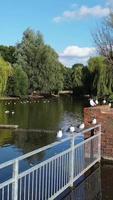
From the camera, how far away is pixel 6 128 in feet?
94.0

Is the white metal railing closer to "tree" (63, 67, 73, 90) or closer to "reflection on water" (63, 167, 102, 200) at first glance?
"reflection on water" (63, 167, 102, 200)

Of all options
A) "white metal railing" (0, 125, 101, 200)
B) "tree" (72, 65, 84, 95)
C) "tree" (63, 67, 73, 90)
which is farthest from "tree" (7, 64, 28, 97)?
"white metal railing" (0, 125, 101, 200)

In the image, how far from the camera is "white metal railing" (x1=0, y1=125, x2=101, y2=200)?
→ 8.17m

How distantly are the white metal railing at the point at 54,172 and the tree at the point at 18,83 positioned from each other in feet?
199

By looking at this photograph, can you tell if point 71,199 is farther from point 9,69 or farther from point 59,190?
point 9,69

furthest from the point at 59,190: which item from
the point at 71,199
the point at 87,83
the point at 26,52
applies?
the point at 87,83

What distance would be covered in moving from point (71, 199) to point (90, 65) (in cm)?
8029

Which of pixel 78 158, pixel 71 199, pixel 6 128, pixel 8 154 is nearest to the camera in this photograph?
pixel 71 199

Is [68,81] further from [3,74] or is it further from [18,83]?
[3,74]

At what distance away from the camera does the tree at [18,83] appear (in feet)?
242

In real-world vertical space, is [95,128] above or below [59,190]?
above

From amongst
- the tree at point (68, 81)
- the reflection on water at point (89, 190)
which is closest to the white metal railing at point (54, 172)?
the reflection on water at point (89, 190)

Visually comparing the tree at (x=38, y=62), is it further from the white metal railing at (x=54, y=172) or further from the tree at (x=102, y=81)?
the white metal railing at (x=54, y=172)

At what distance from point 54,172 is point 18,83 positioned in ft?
210
